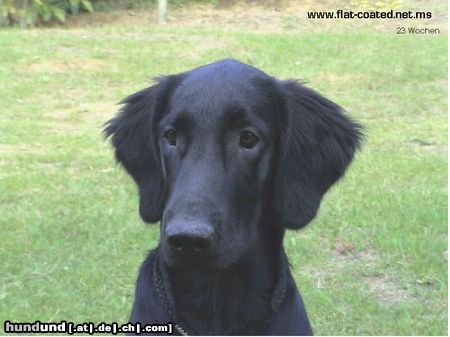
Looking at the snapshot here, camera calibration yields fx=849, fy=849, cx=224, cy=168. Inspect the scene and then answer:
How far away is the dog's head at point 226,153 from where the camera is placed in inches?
107

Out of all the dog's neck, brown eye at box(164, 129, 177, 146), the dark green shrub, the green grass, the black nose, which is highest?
brown eye at box(164, 129, 177, 146)

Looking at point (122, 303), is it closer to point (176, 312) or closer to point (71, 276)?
point (71, 276)

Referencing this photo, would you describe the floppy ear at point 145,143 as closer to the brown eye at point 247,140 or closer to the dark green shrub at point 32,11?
the brown eye at point 247,140

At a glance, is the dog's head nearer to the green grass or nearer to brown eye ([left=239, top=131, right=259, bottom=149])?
brown eye ([left=239, top=131, right=259, bottom=149])

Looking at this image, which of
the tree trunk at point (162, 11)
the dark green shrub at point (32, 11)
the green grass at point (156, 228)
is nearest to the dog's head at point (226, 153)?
the green grass at point (156, 228)

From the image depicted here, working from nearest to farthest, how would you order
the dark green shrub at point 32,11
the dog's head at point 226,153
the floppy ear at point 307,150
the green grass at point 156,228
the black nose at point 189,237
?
the black nose at point 189,237 → the dog's head at point 226,153 → the floppy ear at point 307,150 → the green grass at point 156,228 → the dark green shrub at point 32,11

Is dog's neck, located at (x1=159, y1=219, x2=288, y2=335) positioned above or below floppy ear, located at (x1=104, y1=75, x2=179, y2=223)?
below

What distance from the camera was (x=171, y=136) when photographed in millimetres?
3049

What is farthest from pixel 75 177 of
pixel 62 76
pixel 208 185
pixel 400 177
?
pixel 208 185

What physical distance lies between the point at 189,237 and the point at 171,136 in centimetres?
56

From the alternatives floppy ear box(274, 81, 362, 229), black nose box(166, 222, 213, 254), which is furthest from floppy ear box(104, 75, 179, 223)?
black nose box(166, 222, 213, 254)

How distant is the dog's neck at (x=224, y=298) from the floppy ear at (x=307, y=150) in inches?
9.0

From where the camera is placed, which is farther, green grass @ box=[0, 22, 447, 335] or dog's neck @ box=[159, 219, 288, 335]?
green grass @ box=[0, 22, 447, 335]

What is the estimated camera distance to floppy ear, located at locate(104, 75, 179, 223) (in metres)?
3.25
